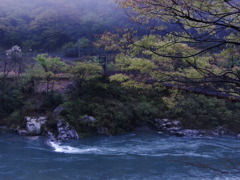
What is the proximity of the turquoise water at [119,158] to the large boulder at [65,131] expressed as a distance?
1.88ft

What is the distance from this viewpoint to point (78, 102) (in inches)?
588

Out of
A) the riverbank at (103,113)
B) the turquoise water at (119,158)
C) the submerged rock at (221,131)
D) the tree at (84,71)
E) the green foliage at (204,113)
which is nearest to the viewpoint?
the turquoise water at (119,158)

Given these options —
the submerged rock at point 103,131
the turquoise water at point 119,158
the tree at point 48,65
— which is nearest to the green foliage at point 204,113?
the turquoise water at point 119,158

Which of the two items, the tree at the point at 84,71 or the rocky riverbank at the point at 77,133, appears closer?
the rocky riverbank at the point at 77,133

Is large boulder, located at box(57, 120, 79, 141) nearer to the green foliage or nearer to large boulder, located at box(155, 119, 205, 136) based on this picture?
large boulder, located at box(155, 119, 205, 136)

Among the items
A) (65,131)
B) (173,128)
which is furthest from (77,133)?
(173,128)

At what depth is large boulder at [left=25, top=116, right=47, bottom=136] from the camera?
12.8 m

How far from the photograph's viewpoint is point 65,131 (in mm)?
12938

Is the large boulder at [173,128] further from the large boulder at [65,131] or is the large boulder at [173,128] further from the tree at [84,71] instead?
the large boulder at [65,131]

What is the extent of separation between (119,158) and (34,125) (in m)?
5.34

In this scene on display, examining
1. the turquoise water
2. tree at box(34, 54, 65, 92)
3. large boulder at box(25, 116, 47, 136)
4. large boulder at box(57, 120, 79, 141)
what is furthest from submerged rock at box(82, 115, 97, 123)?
tree at box(34, 54, 65, 92)

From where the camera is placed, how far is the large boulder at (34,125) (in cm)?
1284

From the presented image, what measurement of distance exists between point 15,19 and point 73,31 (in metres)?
5.82

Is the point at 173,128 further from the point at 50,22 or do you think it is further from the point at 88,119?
the point at 50,22
